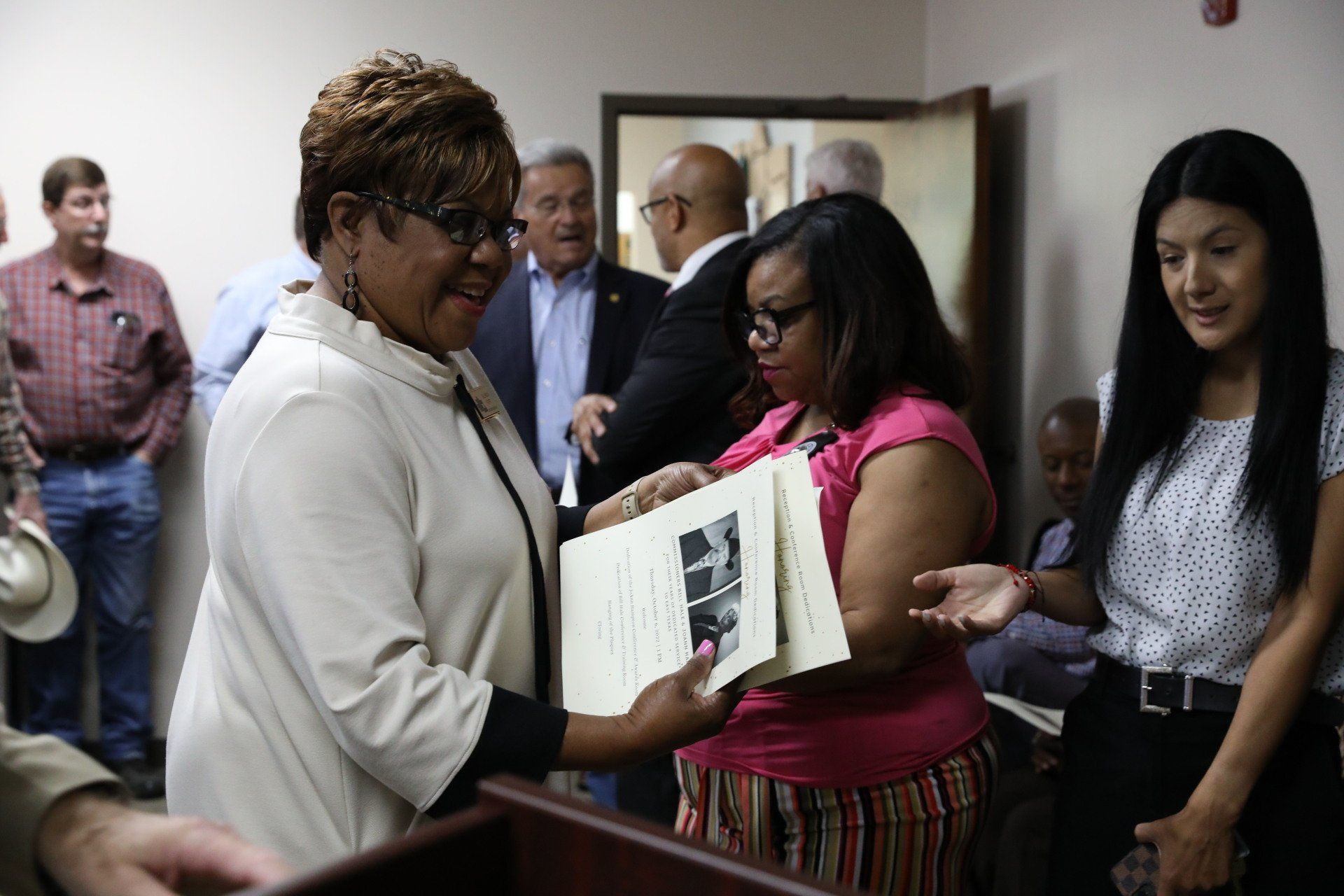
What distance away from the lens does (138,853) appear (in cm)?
82

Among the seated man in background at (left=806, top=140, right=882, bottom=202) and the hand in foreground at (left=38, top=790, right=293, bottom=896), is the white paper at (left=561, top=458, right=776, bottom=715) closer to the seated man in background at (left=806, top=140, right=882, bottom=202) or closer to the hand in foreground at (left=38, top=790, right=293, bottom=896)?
the hand in foreground at (left=38, top=790, right=293, bottom=896)

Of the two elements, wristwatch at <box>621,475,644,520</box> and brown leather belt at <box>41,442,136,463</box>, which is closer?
wristwatch at <box>621,475,644,520</box>

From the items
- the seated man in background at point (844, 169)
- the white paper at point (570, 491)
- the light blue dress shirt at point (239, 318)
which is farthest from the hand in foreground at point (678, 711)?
the light blue dress shirt at point (239, 318)

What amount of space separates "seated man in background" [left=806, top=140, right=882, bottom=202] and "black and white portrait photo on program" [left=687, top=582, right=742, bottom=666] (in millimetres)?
2850

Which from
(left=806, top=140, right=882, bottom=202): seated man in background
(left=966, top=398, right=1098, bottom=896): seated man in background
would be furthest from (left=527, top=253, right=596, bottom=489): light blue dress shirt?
(left=966, top=398, right=1098, bottom=896): seated man in background

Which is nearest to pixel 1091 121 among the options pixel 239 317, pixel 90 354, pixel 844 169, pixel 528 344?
pixel 844 169

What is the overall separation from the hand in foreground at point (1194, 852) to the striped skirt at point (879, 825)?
261mm

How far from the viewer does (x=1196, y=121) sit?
3.22 meters

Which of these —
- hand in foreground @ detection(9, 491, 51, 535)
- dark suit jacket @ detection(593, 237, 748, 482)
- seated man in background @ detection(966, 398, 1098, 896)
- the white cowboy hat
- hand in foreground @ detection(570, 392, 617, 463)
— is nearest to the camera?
the white cowboy hat

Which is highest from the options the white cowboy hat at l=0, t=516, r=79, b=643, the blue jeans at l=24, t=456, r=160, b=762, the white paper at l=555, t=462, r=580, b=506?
the white cowboy hat at l=0, t=516, r=79, b=643

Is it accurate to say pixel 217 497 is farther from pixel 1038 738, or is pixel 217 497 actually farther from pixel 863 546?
pixel 1038 738

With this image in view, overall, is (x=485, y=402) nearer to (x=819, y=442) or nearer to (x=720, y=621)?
(x=720, y=621)

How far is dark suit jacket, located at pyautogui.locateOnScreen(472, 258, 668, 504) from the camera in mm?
3332

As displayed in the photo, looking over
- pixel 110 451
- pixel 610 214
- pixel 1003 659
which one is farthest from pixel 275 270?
pixel 1003 659
